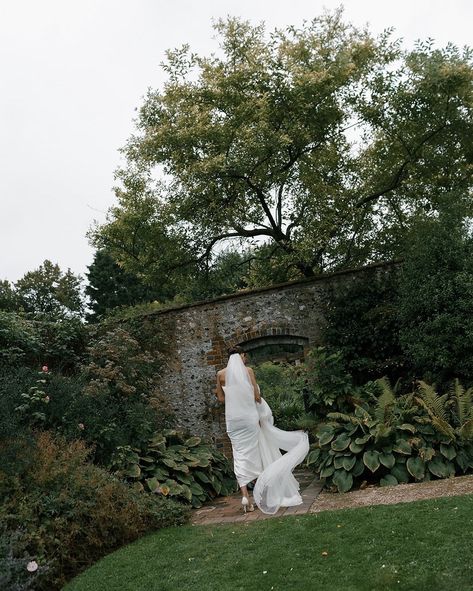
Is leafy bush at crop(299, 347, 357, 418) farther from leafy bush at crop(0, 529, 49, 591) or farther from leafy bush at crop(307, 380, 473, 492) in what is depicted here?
leafy bush at crop(0, 529, 49, 591)

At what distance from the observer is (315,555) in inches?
175

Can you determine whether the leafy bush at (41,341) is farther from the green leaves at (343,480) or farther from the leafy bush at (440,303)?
the leafy bush at (440,303)

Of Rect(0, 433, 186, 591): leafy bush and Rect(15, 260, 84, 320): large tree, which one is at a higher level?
Result: Rect(15, 260, 84, 320): large tree

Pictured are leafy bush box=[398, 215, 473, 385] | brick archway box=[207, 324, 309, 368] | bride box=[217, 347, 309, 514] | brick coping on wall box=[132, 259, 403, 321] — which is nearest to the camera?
bride box=[217, 347, 309, 514]

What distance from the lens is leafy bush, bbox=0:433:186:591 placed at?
5000mm

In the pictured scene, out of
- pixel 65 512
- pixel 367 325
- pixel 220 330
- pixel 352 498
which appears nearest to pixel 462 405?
pixel 352 498

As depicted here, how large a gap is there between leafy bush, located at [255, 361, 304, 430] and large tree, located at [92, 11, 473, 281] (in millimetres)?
2588

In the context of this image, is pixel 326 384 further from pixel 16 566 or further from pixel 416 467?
pixel 16 566

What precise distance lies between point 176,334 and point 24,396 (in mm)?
4366

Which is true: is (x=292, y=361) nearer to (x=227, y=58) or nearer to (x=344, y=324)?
(x=344, y=324)

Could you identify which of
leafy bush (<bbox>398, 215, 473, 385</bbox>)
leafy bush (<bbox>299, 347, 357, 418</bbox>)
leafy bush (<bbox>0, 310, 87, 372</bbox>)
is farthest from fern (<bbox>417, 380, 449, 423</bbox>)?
leafy bush (<bbox>0, 310, 87, 372</bbox>)

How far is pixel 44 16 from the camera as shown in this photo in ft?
22.8

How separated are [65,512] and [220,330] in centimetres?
590

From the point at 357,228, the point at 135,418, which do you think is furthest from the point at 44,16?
the point at 357,228
